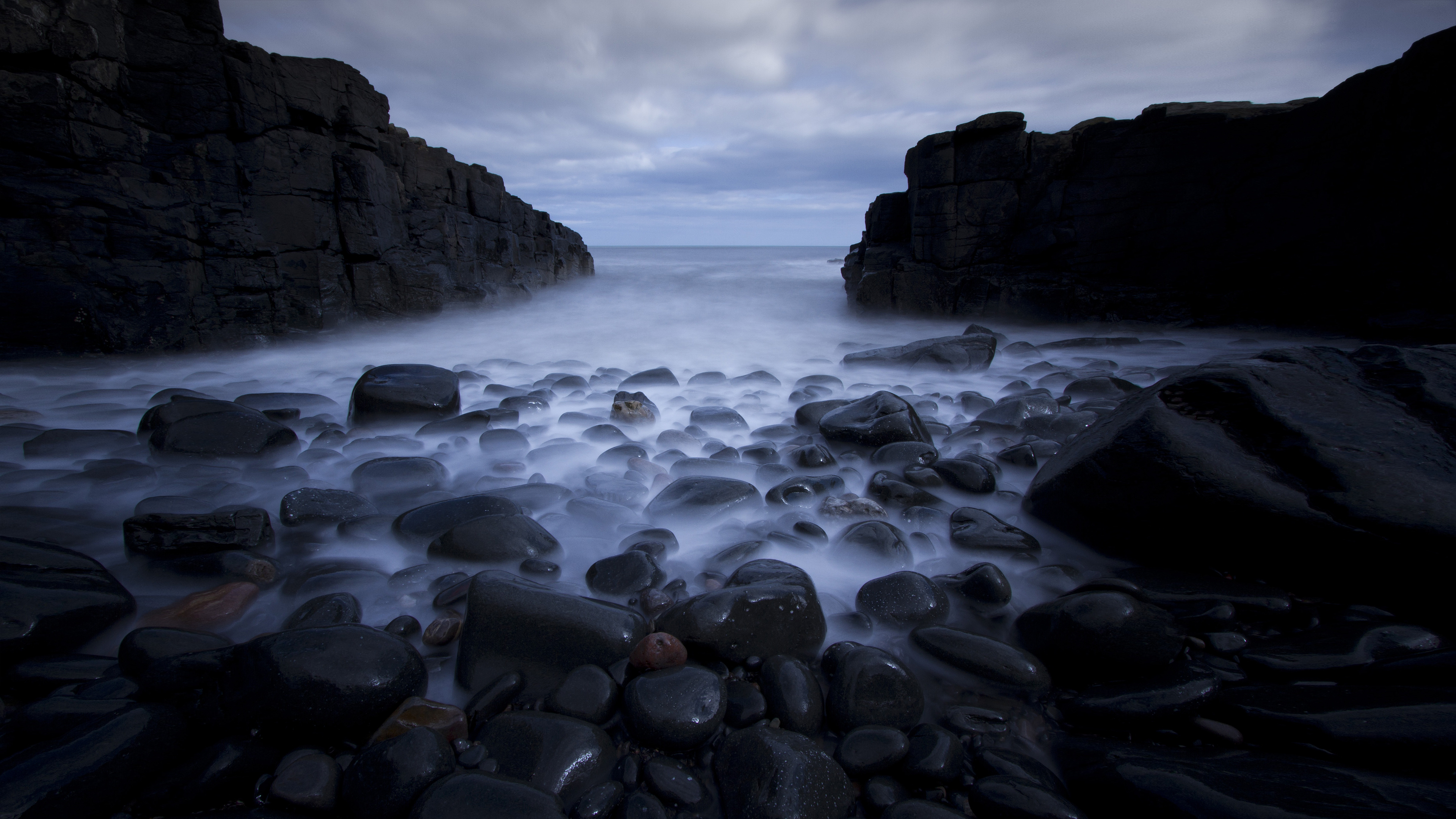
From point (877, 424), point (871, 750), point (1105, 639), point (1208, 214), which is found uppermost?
point (1208, 214)

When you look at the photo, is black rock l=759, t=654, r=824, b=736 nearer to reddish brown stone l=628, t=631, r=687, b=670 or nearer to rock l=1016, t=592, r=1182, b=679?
reddish brown stone l=628, t=631, r=687, b=670

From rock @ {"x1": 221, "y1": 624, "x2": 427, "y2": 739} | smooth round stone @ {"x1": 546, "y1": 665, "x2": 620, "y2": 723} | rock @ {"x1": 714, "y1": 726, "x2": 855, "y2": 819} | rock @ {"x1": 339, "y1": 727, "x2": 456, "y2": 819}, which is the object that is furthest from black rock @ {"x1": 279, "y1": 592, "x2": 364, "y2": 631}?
rock @ {"x1": 714, "y1": 726, "x2": 855, "y2": 819}

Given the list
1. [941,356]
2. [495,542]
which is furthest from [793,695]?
[941,356]

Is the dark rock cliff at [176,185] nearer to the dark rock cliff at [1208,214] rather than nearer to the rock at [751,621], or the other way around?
the rock at [751,621]

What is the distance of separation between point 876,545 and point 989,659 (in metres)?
0.63

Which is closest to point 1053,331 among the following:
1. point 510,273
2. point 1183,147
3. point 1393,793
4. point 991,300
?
point 991,300

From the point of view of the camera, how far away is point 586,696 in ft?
4.52

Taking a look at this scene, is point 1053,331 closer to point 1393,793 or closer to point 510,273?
point 1393,793

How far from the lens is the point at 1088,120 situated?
22.6ft

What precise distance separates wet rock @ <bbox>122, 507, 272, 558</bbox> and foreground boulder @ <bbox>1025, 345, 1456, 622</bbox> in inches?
117

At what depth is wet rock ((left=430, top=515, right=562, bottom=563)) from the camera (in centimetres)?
201

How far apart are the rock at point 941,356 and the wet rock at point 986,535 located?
9.53 ft

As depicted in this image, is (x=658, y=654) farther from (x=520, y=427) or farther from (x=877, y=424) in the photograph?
(x=520, y=427)

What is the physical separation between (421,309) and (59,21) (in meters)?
3.59
